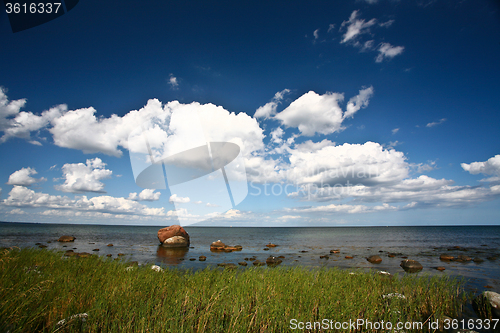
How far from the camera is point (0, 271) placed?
650 cm

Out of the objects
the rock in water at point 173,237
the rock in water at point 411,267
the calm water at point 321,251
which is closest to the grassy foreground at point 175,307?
the calm water at point 321,251

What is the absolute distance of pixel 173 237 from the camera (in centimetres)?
3441

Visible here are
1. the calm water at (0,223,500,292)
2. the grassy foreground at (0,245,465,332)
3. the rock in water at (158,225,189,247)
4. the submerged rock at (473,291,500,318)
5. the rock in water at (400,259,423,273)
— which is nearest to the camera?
the grassy foreground at (0,245,465,332)

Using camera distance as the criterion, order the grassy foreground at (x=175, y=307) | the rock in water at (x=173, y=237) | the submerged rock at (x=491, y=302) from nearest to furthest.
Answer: the grassy foreground at (x=175, y=307) < the submerged rock at (x=491, y=302) < the rock in water at (x=173, y=237)

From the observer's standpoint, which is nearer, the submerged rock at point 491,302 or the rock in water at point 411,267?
the submerged rock at point 491,302

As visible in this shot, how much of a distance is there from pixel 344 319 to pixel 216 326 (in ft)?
10.1

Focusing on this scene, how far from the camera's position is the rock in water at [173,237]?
3397cm

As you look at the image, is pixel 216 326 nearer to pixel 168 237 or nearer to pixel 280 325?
pixel 280 325

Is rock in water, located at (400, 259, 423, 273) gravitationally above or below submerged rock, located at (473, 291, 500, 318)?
below

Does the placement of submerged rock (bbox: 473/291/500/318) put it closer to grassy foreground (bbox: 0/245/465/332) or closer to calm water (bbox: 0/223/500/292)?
grassy foreground (bbox: 0/245/465/332)

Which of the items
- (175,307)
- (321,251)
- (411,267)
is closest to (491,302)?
(175,307)

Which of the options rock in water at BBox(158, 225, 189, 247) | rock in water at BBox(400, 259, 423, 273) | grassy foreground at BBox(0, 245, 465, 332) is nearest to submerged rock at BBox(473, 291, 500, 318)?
grassy foreground at BBox(0, 245, 465, 332)

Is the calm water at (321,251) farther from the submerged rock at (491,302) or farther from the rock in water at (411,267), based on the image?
the submerged rock at (491,302)

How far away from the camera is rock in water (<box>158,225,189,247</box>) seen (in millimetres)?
33969
